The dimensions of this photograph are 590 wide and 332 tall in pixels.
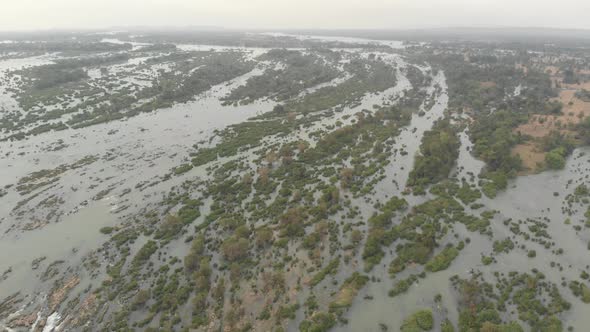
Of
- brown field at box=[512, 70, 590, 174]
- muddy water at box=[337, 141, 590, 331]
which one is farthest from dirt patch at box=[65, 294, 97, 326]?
brown field at box=[512, 70, 590, 174]

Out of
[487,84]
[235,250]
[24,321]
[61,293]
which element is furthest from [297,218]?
[487,84]

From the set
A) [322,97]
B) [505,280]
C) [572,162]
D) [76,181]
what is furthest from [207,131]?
[572,162]

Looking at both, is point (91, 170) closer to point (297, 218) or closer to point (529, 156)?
point (297, 218)

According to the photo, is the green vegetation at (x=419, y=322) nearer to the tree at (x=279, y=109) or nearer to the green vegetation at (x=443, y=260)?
the green vegetation at (x=443, y=260)

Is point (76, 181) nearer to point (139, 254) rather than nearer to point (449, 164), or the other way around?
point (139, 254)

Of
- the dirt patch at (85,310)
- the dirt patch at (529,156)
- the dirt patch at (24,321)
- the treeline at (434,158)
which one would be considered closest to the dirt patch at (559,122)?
the dirt patch at (529,156)

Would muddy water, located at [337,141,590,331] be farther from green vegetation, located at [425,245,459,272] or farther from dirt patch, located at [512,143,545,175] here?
dirt patch, located at [512,143,545,175]
